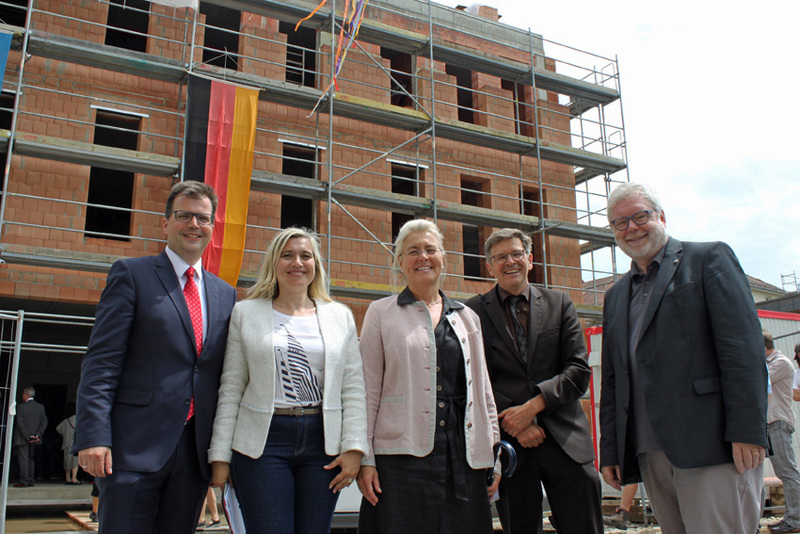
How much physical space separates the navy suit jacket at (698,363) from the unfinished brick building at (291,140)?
8.01 meters

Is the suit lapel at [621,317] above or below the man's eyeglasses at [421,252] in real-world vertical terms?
below

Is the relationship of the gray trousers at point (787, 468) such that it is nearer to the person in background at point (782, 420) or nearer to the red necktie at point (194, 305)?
the person in background at point (782, 420)

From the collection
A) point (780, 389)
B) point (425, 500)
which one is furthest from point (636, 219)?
point (780, 389)

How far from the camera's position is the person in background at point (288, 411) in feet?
8.89

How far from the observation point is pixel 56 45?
33.0ft

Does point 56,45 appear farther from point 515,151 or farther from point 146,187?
point 515,151

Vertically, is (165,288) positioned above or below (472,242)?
below

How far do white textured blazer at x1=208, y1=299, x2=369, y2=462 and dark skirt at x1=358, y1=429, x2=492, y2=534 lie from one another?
7.3 inches

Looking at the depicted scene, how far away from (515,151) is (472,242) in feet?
10.2

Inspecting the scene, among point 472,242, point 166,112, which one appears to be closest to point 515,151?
point 472,242

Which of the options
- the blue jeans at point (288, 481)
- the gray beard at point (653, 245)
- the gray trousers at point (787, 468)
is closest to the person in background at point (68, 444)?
the blue jeans at point (288, 481)

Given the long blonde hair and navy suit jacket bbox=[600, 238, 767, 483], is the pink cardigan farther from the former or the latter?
navy suit jacket bbox=[600, 238, 767, 483]

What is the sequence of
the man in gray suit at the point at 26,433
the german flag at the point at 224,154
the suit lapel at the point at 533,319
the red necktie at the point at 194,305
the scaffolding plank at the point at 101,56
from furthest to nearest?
the german flag at the point at 224,154 → the man in gray suit at the point at 26,433 → the scaffolding plank at the point at 101,56 → the suit lapel at the point at 533,319 → the red necktie at the point at 194,305

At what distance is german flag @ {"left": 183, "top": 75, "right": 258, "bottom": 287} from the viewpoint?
407 inches
